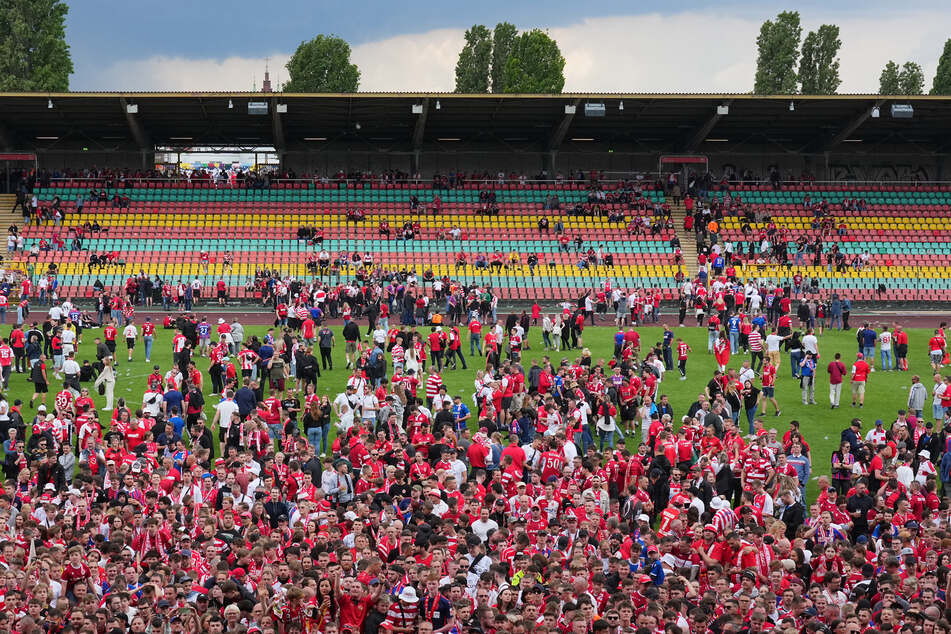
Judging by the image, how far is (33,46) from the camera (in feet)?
181

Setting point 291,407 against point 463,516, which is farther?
point 291,407

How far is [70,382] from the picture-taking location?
792 inches

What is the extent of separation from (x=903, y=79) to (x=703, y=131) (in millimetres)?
27446

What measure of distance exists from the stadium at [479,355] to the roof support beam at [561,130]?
28cm

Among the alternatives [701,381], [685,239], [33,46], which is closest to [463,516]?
[701,381]

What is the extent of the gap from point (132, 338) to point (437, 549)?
1814 cm

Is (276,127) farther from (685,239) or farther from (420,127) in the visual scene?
(685,239)

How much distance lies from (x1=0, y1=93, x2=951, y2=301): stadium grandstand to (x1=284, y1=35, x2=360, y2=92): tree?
69.6 feet

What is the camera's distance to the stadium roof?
139 feet

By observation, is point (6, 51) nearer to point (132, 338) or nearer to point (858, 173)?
point (132, 338)

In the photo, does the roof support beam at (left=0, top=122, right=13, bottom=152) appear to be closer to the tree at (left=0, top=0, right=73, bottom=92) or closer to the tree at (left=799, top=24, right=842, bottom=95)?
the tree at (left=0, top=0, right=73, bottom=92)

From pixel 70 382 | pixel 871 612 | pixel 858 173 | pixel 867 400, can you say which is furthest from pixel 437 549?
pixel 858 173

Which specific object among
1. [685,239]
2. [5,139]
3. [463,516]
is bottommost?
[463,516]

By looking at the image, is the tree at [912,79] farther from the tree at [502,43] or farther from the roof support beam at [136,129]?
the roof support beam at [136,129]
